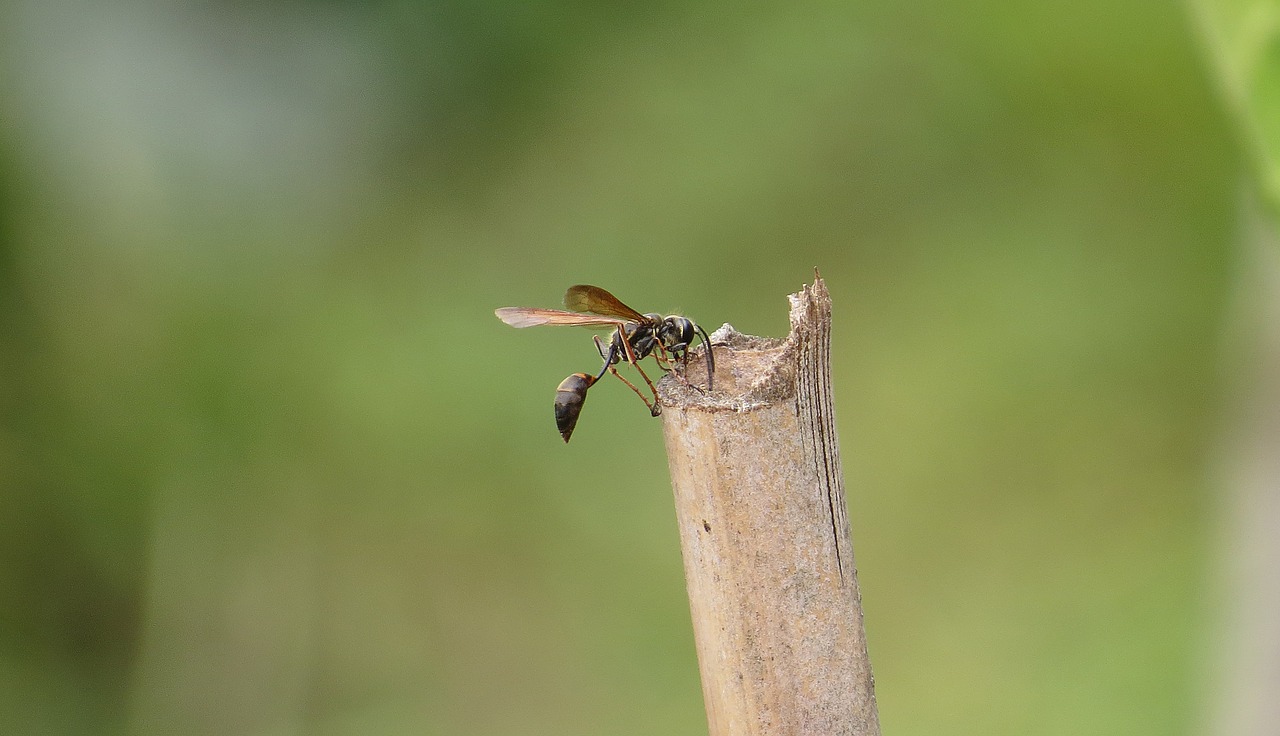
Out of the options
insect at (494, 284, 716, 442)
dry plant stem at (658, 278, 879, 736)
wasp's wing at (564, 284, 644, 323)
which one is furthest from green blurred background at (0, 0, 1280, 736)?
dry plant stem at (658, 278, 879, 736)

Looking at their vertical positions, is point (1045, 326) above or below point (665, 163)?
below

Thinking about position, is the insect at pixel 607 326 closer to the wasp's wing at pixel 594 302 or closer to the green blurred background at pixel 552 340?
the wasp's wing at pixel 594 302

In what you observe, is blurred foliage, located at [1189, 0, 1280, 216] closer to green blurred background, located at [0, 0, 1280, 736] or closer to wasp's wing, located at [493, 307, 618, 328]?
wasp's wing, located at [493, 307, 618, 328]

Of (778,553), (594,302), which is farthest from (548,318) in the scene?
(778,553)

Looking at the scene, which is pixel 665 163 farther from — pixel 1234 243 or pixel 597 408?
pixel 1234 243

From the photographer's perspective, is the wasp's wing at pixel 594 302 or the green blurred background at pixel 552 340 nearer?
the wasp's wing at pixel 594 302

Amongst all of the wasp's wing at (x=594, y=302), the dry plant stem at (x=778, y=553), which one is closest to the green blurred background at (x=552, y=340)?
the wasp's wing at (x=594, y=302)

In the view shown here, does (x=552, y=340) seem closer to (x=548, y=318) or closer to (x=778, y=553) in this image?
(x=548, y=318)

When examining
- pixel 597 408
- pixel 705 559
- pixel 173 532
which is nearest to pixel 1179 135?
pixel 597 408
